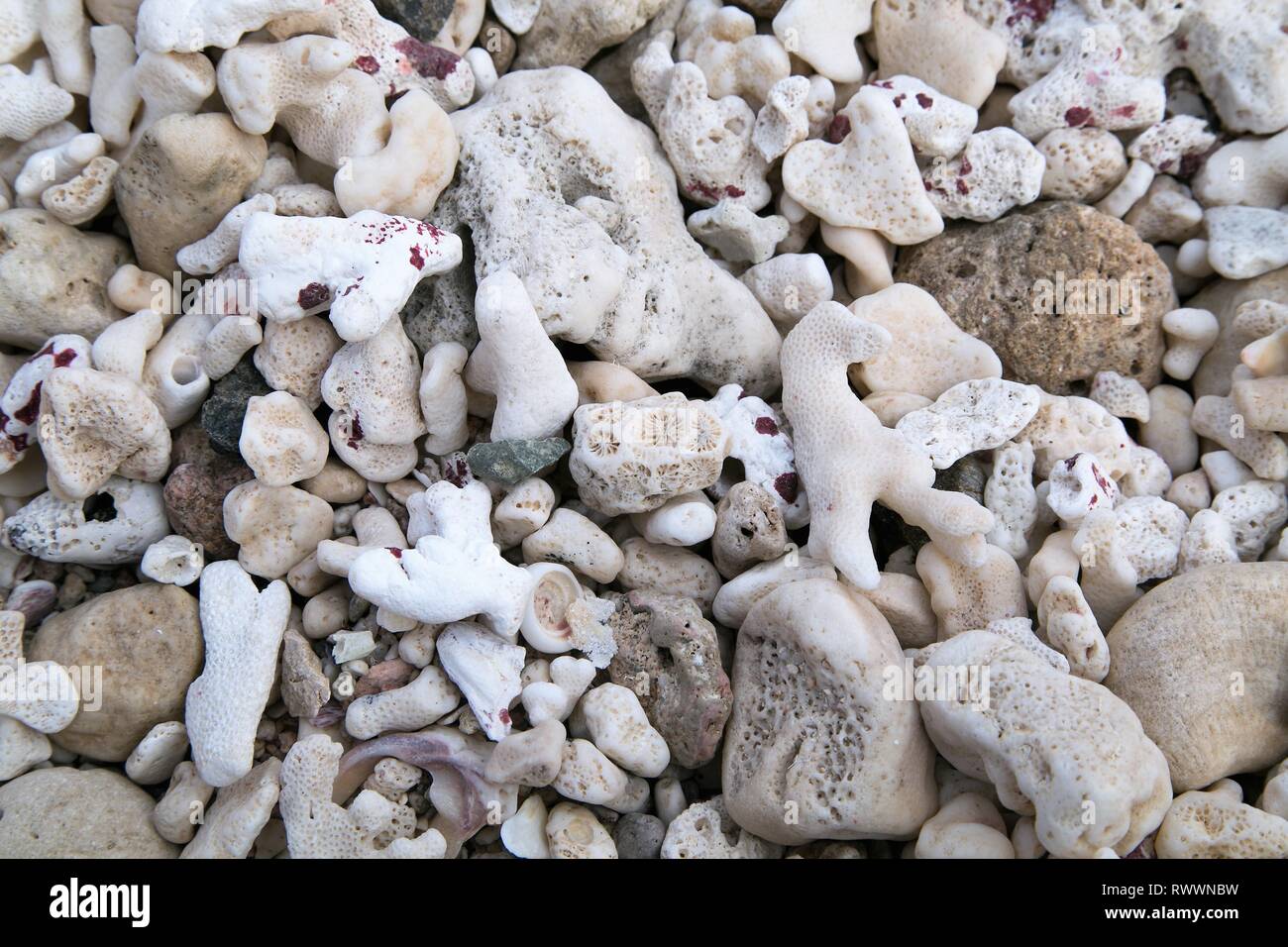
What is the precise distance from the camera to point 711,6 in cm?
304

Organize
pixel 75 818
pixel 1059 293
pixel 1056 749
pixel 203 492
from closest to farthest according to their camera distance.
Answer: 1. pixel 1056 749
2. pixel 75 818
3. pixel 203 492
4. pixel 1059 293

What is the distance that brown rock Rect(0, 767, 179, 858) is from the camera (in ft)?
7.59

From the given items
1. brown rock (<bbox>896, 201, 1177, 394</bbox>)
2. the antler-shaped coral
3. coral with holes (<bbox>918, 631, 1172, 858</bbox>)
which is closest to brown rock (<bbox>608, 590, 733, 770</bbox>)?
the antler-shaped coral

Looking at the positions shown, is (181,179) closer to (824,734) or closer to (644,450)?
(644,450)

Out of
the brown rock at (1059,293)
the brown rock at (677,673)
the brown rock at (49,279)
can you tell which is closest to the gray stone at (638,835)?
the brown rock at (677,673)

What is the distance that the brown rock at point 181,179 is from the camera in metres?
2.54

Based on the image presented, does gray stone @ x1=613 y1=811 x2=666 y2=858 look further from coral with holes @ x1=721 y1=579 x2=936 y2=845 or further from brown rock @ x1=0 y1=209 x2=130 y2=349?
brown rock @ x1=0 y1=209 x2=130 y2=349

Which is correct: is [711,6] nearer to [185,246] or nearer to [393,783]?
[185,246]

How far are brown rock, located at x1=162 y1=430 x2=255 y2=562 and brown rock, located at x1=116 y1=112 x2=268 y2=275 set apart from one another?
1.79ft

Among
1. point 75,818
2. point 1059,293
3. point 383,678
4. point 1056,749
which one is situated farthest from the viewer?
point 1059,293

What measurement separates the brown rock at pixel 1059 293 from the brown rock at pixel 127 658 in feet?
7.36

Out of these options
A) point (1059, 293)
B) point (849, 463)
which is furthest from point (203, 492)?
point (1059, 293)

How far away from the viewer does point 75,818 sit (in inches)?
93.4

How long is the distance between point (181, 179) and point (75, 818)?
1.58 m
